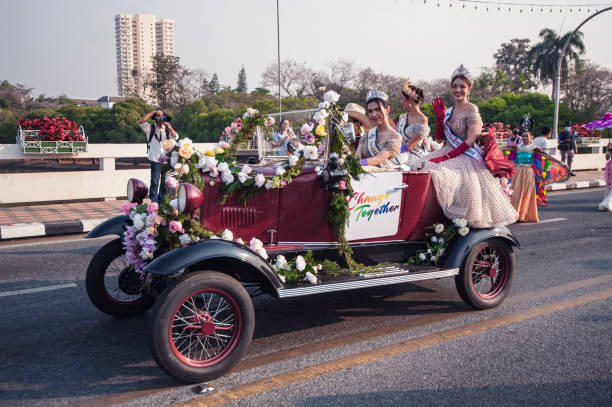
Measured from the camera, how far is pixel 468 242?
4312 millimetres

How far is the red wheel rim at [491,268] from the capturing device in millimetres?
4480

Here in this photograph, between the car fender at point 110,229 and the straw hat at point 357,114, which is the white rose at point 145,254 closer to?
the car fender at point 110,229

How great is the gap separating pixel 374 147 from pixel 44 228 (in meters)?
5.94

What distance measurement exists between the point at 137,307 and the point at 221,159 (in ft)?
5.17

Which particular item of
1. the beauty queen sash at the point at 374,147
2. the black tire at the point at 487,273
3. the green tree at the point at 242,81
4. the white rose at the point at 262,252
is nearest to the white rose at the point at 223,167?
the white rose at the point at 262,252

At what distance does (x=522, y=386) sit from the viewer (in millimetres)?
3014

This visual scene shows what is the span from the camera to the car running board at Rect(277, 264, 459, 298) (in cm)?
348

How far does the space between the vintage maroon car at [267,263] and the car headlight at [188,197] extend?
0.02m

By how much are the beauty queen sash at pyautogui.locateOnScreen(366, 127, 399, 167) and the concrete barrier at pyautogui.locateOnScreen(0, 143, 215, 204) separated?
6.72 meters

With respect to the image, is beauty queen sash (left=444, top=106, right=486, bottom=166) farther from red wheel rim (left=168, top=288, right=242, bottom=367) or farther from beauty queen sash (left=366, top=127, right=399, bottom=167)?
red wheel rim (left=168, top=288, right=242, bottom=367)

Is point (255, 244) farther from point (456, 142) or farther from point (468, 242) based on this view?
point (456, 142)

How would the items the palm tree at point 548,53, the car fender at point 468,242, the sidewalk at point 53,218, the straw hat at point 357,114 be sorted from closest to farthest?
the car fender at point 468,242, the straw hat at point 357,114, the sidewalk at point 53,218, the palm tree at point 548,53

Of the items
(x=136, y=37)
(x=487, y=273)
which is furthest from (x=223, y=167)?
(x=136, y=37)

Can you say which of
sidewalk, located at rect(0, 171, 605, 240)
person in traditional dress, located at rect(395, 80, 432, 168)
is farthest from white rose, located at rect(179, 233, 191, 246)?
sidewalk, located at rect(0, 171, 605, 240)
